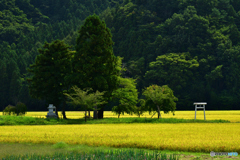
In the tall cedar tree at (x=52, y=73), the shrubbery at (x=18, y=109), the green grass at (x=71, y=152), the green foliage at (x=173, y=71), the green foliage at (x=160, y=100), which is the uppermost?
the green foliage at (x=173, y=71)

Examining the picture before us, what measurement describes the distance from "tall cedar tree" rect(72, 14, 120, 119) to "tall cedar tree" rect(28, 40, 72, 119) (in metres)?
2.26

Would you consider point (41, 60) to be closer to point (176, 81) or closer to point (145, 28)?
point (176, 81)

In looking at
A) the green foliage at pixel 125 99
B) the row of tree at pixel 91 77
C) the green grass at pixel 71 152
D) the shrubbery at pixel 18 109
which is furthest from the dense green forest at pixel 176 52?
the green grass at pixel 71 152

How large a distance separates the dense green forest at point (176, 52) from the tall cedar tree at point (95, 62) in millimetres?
52876

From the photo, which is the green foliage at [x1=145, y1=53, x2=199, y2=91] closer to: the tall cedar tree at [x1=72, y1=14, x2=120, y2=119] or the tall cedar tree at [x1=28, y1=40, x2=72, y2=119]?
the tall cedar tree at [x1=72, y1=14, x2=120, y2=119]

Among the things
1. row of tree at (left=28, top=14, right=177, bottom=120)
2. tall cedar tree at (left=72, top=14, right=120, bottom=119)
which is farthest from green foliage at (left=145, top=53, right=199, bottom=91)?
tall cedar tree at (left=72, top=14, right=120, bottom=119)

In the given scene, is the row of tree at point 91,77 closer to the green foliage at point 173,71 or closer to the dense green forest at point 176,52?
the green foliage at point 173,71

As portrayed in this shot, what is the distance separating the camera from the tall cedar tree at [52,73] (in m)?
54.0

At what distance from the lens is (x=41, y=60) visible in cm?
5481

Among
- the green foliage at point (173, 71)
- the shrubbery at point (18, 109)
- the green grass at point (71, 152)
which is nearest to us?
the green grass at point (71, 152)

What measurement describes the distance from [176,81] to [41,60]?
5759 cm

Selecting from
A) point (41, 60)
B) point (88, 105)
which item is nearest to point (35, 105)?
point (41, 60)

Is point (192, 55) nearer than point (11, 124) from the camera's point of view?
No

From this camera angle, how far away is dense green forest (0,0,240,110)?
350ft
